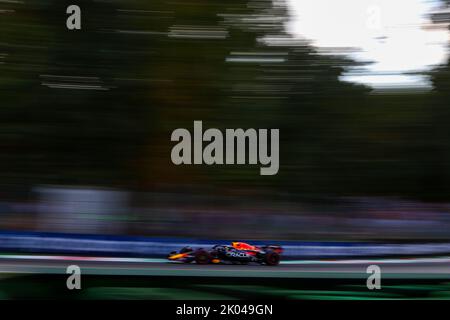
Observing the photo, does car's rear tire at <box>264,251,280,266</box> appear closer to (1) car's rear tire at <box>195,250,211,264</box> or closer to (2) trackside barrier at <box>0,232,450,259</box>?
(2) trackside barrier at <box>0,232,450,259</box>

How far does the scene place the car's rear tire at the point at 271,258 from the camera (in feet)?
7.69

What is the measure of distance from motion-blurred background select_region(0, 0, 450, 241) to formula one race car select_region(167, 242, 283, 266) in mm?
61

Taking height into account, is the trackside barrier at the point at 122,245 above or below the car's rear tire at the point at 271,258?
above

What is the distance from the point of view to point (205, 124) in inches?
94.0

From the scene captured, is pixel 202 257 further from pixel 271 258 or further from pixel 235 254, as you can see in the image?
pixel 271 258

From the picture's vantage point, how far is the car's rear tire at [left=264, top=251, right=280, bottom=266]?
2.34 metres

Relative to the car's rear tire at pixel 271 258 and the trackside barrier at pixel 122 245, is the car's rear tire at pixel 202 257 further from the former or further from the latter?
the car's rear tire at pixel 271 258

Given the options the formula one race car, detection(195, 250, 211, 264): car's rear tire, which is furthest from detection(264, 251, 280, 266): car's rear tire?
detection(195, 250, 211, 264): car's rear tire

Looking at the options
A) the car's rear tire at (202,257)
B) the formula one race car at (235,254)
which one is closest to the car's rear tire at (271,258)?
the formula one race car at (235,254)

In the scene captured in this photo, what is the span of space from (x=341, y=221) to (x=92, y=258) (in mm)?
1295

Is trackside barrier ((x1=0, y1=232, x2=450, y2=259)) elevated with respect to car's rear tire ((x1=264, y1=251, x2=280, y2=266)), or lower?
elevated

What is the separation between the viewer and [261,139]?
7.82 feet
